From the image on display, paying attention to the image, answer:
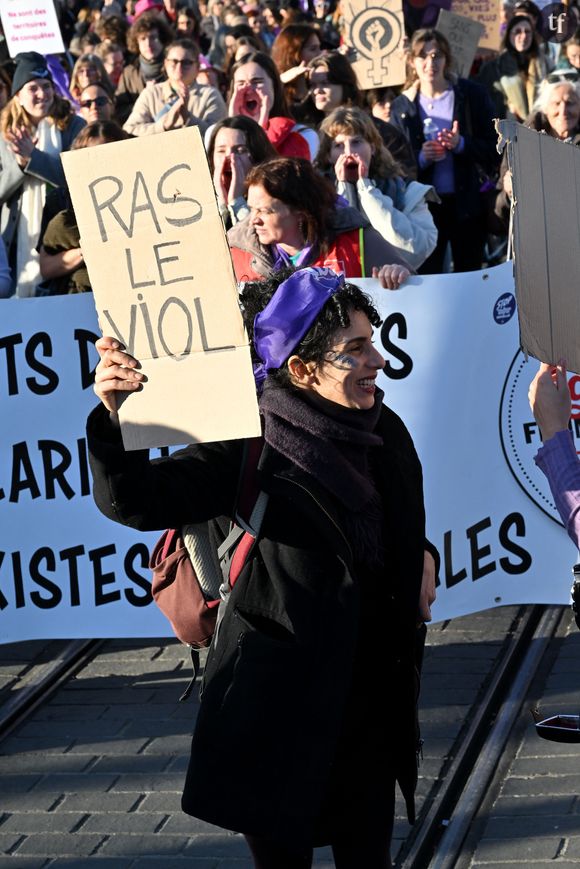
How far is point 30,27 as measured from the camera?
11.9m

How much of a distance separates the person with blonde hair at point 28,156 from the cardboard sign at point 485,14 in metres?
4.36

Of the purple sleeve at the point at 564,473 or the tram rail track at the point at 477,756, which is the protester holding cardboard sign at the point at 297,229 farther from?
the purple sleeve at the point at 564,473

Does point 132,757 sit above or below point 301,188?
below

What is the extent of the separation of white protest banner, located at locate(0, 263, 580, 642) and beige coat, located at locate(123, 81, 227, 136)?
3724 millimetres

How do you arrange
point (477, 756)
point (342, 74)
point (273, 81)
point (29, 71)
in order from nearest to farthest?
point (477, 756) → point (273, 81) → point (29, 71) → point (342, 74)

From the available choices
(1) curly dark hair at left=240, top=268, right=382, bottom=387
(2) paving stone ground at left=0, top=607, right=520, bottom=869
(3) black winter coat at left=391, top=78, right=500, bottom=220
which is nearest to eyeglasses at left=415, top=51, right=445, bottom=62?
(3) black winter coat at left=391, top=78, right=500, bottom=220

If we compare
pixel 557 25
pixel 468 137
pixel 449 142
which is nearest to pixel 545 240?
pixel 449 142

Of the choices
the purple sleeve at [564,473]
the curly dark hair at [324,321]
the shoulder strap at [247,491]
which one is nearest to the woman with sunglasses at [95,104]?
the curly dark hair at [324,321]

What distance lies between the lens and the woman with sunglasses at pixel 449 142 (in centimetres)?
891

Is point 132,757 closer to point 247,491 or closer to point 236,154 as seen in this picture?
point 247,491

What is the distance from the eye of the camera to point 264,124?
8289 mm

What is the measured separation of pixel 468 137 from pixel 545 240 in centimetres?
622

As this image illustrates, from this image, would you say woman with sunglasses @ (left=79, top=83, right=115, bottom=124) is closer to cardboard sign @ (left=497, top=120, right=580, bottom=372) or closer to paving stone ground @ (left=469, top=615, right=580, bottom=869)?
paving stone ground @ (left=469, top=615, right=580, bottom=869)

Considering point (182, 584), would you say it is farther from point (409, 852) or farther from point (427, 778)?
point (427, 778)
